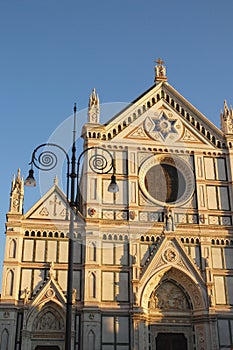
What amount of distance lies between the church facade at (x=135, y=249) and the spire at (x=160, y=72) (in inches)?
109

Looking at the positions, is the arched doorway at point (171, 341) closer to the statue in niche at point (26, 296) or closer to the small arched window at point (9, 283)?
the statue in niche at point (26, 296)

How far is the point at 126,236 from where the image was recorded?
26359mm

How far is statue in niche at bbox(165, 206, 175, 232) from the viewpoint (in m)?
26.8

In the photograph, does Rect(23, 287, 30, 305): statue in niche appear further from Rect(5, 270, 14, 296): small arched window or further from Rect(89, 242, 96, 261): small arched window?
Rect(89, 242, 96, 261): small arched window

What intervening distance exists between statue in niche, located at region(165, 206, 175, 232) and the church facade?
5cm

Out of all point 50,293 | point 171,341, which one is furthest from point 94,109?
point 171,341

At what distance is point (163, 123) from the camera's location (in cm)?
2995

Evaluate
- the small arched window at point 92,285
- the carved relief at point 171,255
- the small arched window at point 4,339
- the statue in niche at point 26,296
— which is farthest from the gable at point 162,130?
the small arched window at point 4,339

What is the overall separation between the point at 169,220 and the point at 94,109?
7998 millimetres

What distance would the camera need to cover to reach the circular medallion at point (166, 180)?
28.0 m

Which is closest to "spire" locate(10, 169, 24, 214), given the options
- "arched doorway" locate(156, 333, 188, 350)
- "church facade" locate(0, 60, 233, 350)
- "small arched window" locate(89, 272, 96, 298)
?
"church facade" locate(0, 60, 233, 350)

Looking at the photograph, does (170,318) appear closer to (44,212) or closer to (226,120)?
(44,212)

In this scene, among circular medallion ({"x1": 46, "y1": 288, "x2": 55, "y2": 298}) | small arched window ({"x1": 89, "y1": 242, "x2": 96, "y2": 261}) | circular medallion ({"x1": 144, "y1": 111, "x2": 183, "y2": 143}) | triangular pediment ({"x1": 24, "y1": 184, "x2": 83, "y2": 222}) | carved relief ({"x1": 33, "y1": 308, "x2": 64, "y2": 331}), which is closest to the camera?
carved relief ({"x1": 33, "y1": 308, "x2": 64, "y2": 331})

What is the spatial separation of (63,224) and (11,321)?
555 centimetres
